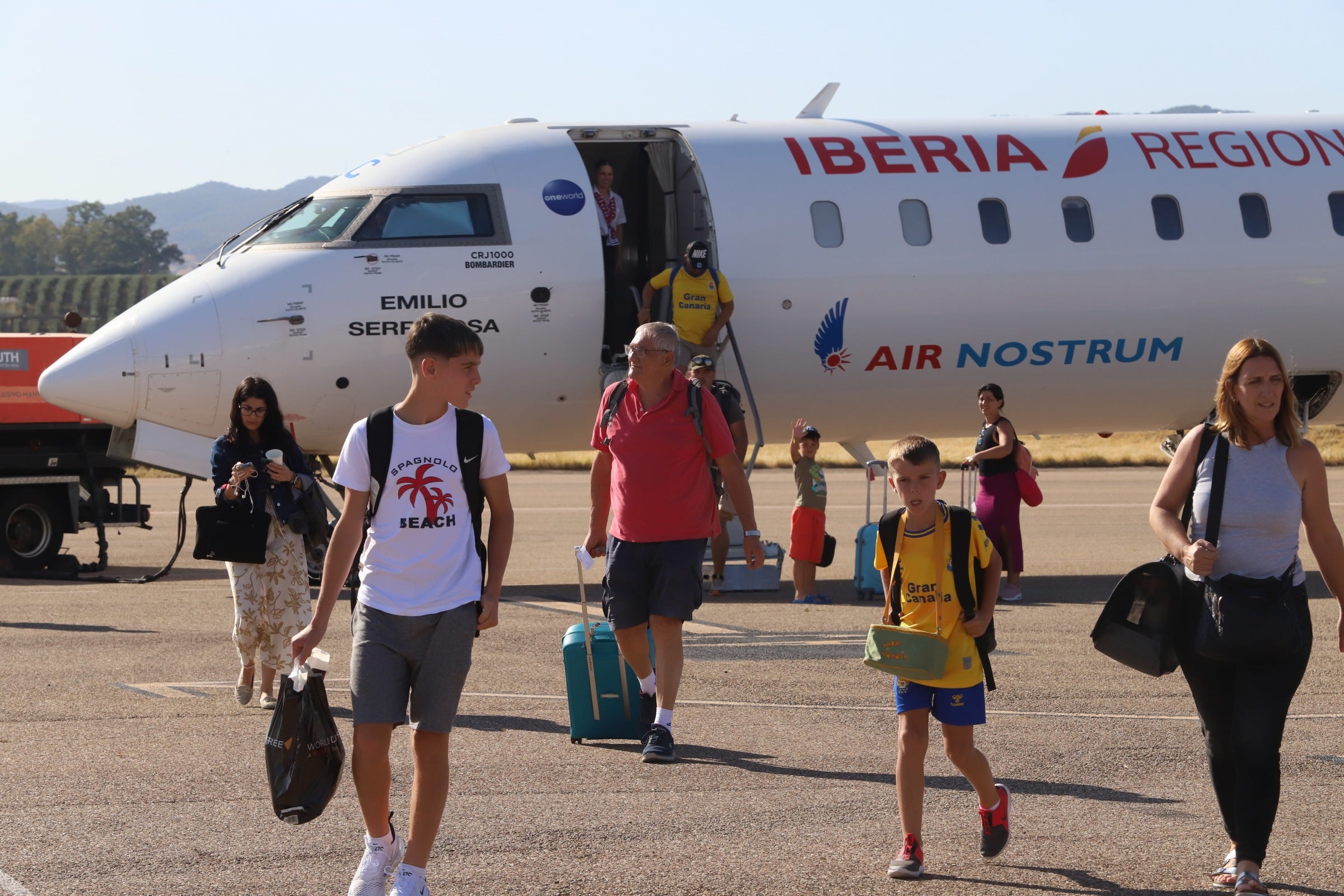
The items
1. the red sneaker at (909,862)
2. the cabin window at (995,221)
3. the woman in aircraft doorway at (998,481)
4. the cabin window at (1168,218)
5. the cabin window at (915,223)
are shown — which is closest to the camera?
the red sneaker at (909,862)

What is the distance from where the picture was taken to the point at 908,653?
579 cm

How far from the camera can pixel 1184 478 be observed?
564 cm

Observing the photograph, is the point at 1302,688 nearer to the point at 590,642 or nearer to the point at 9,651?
the point at 590,642

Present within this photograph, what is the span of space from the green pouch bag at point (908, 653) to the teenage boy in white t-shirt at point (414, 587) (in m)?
1.45

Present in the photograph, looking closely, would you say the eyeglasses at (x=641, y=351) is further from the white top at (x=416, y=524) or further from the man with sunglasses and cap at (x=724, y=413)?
the man with sunglasses and cap at (x=724, y=413)

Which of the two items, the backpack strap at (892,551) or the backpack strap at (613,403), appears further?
the backpack strap at (613,403)

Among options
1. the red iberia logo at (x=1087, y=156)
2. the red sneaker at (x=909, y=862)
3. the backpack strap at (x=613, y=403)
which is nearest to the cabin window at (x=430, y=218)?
the red iberia logo at (x=1087, y=156)

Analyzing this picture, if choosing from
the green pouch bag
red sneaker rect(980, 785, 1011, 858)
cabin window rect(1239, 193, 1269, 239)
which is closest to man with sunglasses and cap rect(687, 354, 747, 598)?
the green pouch bag

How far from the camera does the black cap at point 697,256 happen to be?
13609 millimetres

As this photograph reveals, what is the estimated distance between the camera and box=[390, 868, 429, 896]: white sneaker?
5082 millimetres

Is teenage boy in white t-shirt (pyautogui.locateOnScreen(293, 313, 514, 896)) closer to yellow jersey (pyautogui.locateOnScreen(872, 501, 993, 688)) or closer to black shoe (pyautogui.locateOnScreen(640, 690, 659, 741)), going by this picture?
yellow jersey (pyautogui.locateOnScreen(872, 501, 993, 688))

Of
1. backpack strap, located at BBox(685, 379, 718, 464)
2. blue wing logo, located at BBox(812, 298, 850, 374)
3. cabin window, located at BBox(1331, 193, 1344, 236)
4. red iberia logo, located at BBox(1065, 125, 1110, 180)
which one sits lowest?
backpack strap, located at BBox(685, 379, 718, 464)

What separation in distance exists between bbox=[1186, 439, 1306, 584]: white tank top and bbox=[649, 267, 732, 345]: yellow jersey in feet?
27.7

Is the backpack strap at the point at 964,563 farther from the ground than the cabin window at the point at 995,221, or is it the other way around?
the cabin window at the point at 995,221
